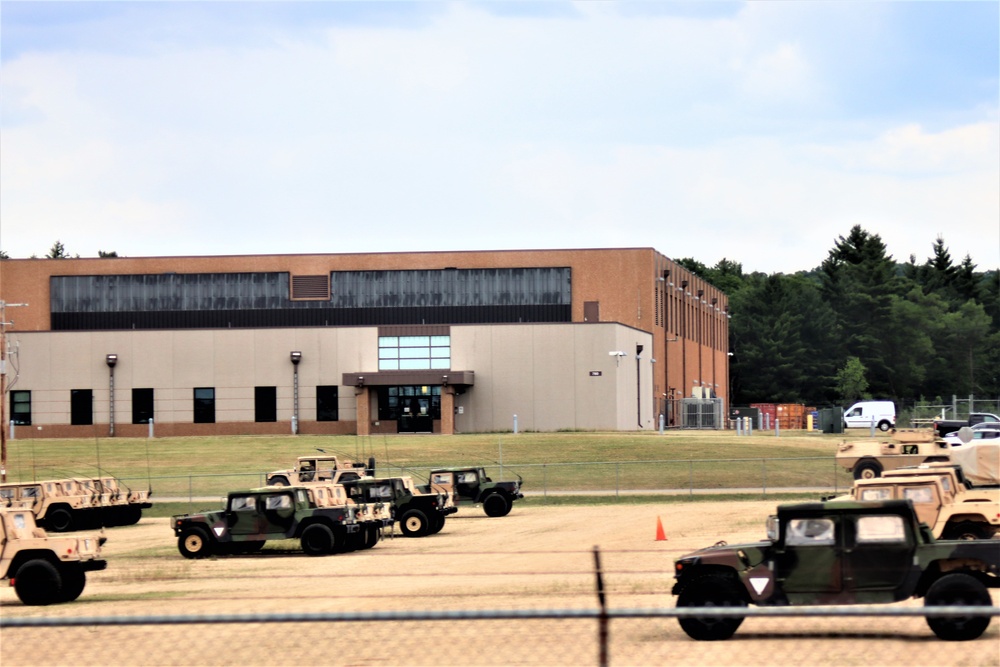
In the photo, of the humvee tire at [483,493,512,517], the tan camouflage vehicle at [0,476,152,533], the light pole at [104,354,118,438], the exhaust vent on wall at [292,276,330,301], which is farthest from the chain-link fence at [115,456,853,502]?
the exhaust vent on wall at [292,276,330,301]

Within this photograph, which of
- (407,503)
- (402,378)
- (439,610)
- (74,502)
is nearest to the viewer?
(439,610)

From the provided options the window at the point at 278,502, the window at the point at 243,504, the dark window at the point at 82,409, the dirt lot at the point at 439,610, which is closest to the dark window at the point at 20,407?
the dark window at the point at 82,409

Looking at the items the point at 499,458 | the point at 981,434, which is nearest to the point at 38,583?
the point at 499,458

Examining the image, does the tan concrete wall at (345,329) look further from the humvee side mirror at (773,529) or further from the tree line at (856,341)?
the humvee side mirror at (773,529)

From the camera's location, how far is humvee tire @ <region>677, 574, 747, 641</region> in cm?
1508

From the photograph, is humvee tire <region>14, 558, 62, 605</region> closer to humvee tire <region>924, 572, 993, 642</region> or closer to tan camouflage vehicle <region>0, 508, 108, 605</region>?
tan camouflage vehicle <region>0, 508, 108, 605</region>

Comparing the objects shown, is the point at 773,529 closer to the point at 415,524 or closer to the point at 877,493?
the point at 877,493

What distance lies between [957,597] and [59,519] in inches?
1156

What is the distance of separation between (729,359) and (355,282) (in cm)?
5800

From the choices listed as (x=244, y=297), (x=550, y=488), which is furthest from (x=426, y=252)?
(x=550, y=488)

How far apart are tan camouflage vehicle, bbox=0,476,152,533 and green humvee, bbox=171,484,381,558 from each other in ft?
31.2

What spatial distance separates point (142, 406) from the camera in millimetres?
74312

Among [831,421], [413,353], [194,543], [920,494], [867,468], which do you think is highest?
[413,353]

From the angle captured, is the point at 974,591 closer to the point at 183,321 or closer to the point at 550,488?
the point at 550,488
